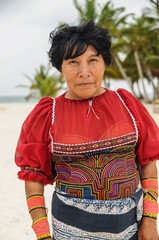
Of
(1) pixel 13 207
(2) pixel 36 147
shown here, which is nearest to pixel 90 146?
(2) pixel 36 147

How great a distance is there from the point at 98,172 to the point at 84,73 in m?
0.48

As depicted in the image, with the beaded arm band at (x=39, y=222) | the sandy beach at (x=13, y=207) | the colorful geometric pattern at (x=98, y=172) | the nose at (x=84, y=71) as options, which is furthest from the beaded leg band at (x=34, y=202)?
the sandy beach at (x=13, y=207)

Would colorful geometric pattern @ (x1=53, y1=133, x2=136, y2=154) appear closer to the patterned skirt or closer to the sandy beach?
the patterned skirt

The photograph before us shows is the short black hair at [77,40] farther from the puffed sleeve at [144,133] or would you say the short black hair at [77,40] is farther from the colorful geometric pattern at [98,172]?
the colorful geometric pattern at [98,172]

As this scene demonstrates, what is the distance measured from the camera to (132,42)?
21.0 metres

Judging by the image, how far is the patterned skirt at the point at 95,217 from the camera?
1145 millimetres

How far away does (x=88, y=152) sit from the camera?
3.74 feet

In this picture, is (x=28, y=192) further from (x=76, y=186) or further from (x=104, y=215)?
(x=104, y=215)

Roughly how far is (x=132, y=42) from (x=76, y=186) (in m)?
21.6

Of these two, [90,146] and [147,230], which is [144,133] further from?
[147,230]

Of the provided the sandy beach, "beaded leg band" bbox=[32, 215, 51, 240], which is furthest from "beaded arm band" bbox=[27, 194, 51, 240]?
the sandy beach

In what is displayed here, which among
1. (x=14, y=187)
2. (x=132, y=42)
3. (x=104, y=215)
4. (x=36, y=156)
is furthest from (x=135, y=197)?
(x=132, y=42)

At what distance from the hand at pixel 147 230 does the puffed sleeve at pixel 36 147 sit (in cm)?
55

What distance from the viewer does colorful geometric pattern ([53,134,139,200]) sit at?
1.15 m
